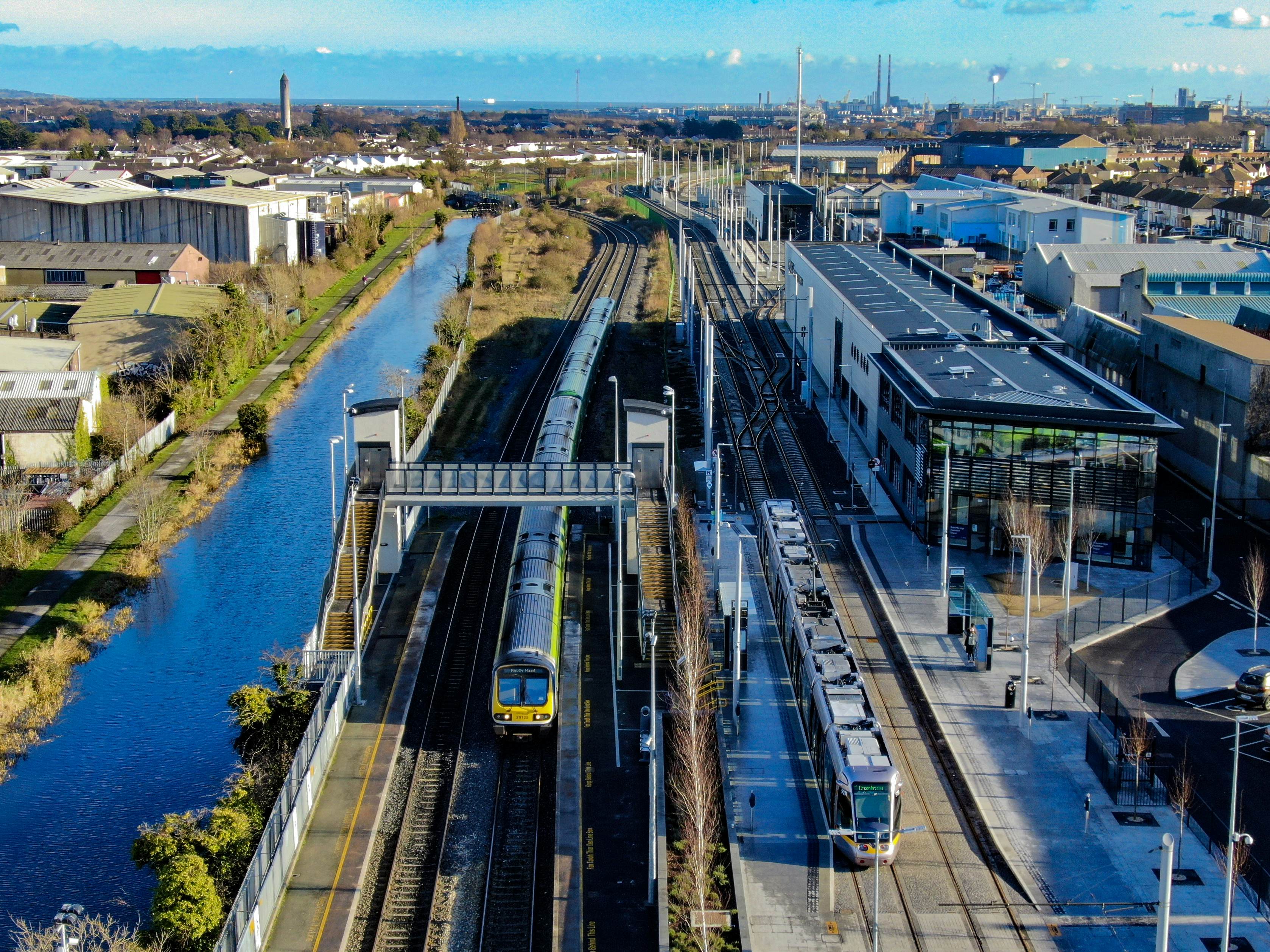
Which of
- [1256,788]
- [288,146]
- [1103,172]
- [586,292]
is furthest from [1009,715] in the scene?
[288,146]

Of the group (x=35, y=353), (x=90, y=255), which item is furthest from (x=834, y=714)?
(x=90, y=255)

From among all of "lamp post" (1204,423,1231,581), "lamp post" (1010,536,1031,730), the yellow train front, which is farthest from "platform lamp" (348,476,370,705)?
"lamp post" (1204,423,1231,581)

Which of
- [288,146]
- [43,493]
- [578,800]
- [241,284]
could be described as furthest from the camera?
[288,146]

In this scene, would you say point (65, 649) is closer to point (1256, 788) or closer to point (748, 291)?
point (1256, 788)

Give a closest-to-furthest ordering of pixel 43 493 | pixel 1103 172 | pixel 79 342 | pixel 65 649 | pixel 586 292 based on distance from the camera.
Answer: pixel 65 649 → pixel 43 493 → pixel 79 342 → pixel 586 292 → pixel 1103 172

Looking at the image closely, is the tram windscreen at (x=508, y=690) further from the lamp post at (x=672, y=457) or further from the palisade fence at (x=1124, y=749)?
the palisade fence at (x=1124, y=749)

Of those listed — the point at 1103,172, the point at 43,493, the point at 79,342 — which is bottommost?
the point at 43,493

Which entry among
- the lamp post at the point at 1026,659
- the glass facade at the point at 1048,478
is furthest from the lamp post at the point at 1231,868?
the glass facade at the point at 1048,478
